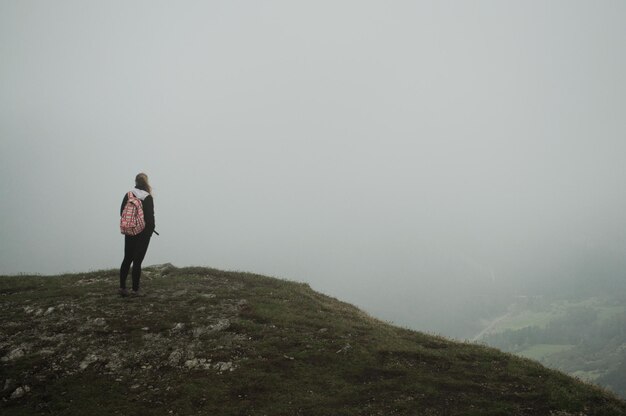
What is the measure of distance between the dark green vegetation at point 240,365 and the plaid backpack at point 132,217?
4093 millimetres

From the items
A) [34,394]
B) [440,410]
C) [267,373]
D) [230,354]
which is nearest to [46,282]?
[34,394]

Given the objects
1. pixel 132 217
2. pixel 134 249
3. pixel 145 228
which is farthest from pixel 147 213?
pixel 134 249

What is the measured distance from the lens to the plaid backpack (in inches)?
726

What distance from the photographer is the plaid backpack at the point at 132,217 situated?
18442mm

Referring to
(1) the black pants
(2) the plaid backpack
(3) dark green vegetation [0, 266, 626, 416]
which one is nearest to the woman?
(1) the black pants

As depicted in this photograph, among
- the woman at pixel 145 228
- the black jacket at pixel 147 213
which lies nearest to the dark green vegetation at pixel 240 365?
the woman at pixel 145 228

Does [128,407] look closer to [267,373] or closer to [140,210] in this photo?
[267,373]

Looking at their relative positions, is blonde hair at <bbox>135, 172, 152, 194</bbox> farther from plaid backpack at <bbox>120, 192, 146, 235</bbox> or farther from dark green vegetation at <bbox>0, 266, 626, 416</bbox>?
dark green vegetation at <bbox>0, 266, 626, 416</bbox>

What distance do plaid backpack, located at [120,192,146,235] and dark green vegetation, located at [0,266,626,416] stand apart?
4.09 metres

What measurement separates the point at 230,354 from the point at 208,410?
154 inches

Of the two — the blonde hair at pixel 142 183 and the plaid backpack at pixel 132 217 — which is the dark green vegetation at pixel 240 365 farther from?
the blonde hair at pixel 142 183

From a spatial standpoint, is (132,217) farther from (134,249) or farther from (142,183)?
(142,183)

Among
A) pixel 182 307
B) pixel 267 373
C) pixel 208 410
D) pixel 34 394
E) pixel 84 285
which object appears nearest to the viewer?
pixel 208 410

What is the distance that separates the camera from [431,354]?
1627cm
